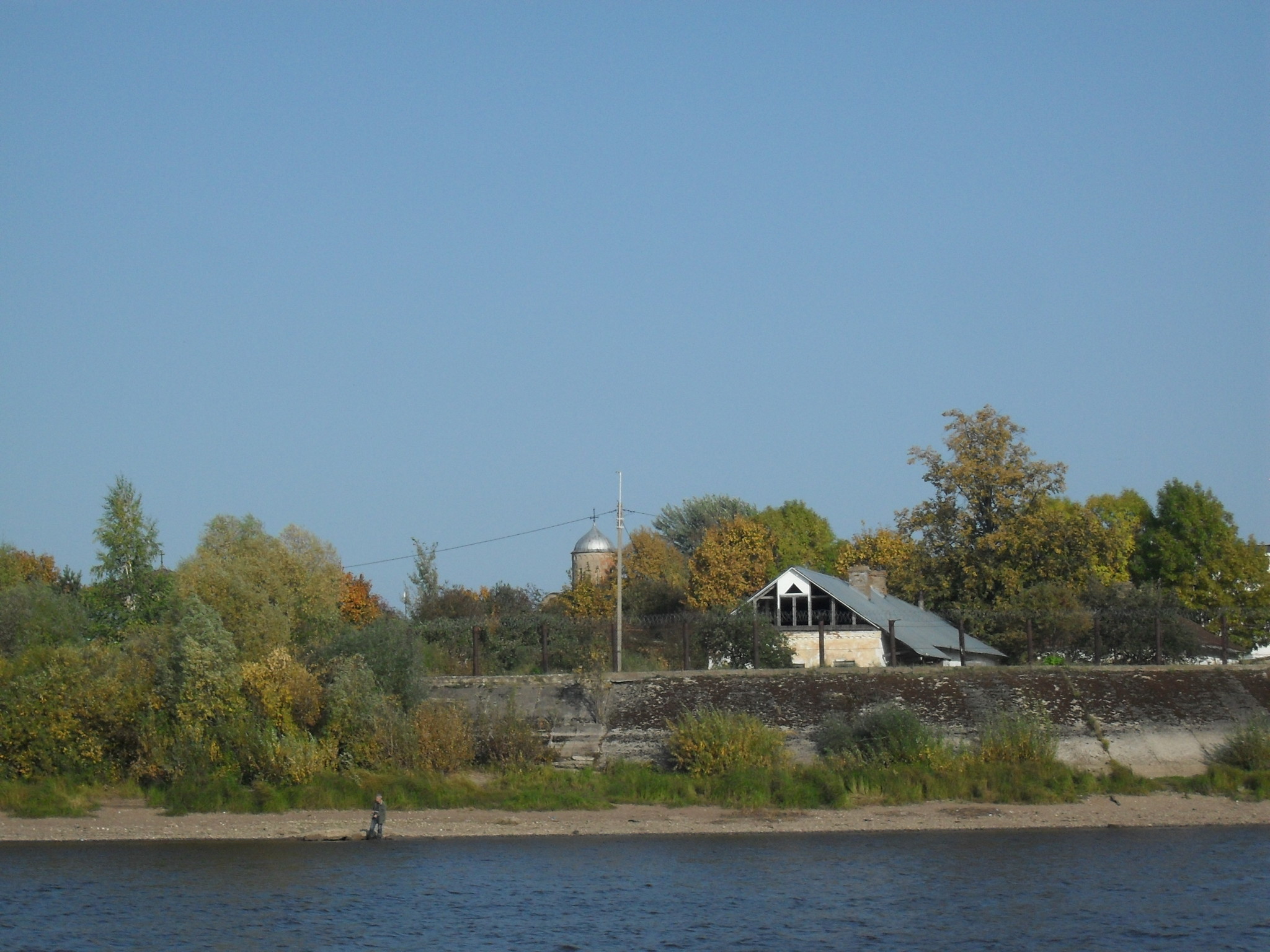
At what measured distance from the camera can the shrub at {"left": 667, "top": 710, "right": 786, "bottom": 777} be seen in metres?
36.4

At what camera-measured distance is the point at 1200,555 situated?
80.8 metres

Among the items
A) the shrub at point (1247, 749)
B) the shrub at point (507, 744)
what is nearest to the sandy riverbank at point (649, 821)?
the shrub at point (1247, 749)

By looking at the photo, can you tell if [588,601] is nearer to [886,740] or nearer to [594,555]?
[594,555]

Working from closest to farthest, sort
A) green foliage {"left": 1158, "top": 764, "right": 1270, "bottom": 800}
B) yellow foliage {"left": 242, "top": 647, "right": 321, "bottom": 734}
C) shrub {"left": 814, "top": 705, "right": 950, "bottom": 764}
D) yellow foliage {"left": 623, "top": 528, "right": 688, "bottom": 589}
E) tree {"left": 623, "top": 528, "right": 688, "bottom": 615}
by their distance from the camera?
green foliage {"left": 1158, "top": 764, "right": 1270, "bottom": 800}
shrub {"left": 814, "top": 705, "right": 950, "bottom": 764}
yellow foliage {"left": 242, "top": 647, "right": 321, "bottom": 734}
tree {"left": 623, "top": 528, "right": 688, "bottom": 615}
yellow foliage {"left": 623, "top": 528, "right": 688, "bottom": 589}

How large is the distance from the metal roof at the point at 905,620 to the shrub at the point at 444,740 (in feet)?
62.3

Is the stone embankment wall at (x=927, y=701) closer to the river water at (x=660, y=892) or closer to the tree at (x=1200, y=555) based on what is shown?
the river water at (x=660, y=892)

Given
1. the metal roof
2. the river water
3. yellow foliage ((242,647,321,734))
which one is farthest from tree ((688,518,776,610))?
the river water

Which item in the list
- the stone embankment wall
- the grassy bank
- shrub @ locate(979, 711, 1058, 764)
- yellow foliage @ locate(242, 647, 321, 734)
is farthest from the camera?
the stone embankment wall

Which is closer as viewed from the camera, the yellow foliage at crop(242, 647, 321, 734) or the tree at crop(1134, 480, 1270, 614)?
the yellow foliage at crop(242, 647, 321, 734)

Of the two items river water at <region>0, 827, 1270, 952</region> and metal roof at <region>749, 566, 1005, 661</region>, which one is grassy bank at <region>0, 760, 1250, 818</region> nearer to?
river water at <region>0, 827, 1270, 952</region>

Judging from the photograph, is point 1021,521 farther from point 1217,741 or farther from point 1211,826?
point 1211,826

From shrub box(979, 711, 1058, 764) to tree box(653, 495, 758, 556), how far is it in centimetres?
7682

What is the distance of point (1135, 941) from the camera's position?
22.8 metres

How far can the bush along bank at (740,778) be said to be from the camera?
35.3 m
